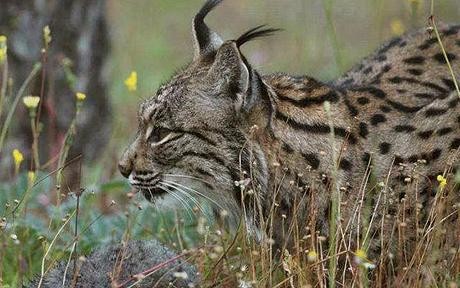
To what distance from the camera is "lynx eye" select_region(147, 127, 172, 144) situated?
6.54m

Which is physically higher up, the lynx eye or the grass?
the lynx eye

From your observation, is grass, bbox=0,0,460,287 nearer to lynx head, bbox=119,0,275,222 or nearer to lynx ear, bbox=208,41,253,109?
lynx head, bbox=119,0,275,222

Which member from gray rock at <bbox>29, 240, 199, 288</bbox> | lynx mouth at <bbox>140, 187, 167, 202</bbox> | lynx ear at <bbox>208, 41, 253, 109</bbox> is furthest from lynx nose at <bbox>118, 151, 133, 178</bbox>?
lynx ear at <bbox>208, 41, 253, 109</bbox>

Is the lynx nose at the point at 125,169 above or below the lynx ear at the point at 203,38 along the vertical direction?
below

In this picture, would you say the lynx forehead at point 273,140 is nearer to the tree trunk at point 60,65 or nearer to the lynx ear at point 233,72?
the lynx ear at point 233,72

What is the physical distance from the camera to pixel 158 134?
657 centimetres

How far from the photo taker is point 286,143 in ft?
21.0

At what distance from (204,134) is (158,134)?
0.27 meters

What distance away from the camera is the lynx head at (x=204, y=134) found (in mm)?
6312

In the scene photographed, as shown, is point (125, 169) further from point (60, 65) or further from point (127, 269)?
point (60, 65)

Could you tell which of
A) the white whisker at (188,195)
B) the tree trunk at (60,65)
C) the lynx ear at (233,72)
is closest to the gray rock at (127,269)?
the white whisker at (188,195)

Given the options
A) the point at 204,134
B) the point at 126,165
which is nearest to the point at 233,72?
the point at 204,134

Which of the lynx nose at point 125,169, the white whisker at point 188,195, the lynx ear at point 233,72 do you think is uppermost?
the lynx ear at point 233,72

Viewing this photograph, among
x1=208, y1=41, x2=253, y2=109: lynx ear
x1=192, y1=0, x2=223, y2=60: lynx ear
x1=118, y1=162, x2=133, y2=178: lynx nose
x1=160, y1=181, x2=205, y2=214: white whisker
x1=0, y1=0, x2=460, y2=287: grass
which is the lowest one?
x1=0, y1=0, x2=460, y2=287: grass
